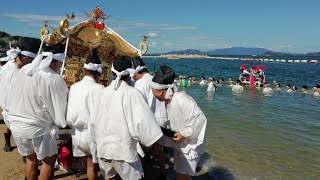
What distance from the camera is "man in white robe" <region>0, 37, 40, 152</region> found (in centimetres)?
445

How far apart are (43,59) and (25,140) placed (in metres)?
1.06

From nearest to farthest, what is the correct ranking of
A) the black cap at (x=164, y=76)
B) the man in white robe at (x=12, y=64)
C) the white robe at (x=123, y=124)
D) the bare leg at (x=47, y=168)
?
the white robe at (x=123, y=124), the black cap at (x=164, y=76), the bare leg at (x=47, y=168), the man in white robe at (x=12, y=64)

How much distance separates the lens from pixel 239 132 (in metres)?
9.79

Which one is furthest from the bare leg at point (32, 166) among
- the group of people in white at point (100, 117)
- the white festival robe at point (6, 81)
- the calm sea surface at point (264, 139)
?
the calm sea surface at point (264, 139)

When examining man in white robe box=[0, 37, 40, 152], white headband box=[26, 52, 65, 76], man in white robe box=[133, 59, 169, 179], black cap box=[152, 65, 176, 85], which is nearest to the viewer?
black cap box=[152, 65, 176, 85]

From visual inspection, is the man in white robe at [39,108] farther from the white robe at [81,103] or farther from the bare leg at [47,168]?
the white robe at [81,103]

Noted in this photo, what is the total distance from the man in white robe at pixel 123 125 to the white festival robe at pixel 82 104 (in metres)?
0.57

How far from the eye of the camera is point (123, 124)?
353 centimetres

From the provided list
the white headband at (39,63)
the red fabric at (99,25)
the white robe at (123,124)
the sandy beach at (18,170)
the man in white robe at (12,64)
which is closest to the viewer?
the white robe at (123,124)

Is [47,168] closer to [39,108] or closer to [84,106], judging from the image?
[39,108]

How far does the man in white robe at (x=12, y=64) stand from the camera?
14.6 feet

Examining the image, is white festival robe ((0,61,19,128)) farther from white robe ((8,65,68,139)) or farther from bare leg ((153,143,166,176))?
bare leg ((153,143,166,176))

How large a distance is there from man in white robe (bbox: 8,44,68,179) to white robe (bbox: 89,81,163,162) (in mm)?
716

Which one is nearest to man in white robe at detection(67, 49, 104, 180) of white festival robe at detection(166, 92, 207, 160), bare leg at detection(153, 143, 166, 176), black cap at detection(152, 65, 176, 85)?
black cap at detection(152, 65, 176, 85)
